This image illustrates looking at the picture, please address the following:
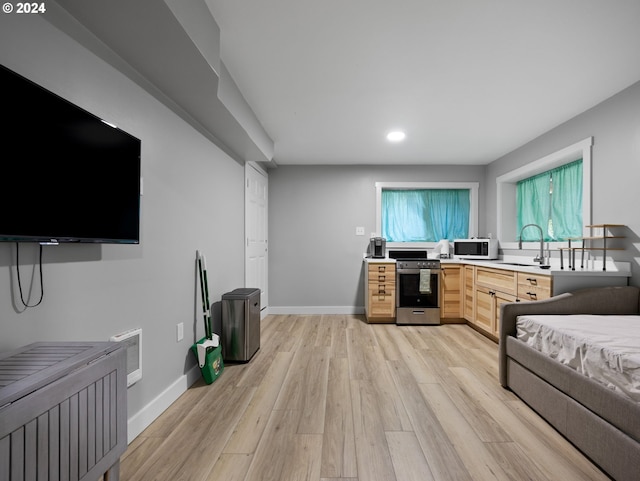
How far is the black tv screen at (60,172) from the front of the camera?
0.97m

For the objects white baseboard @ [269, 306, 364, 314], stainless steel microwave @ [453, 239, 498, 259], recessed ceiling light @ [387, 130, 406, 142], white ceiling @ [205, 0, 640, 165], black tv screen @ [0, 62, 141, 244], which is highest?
white ceiling @ [205, 0, 640, 165]

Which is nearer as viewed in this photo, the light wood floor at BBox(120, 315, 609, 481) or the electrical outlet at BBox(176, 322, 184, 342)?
the light wood floor at BBox(120, 315, 609, 481)

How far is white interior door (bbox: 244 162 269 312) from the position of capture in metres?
3.88

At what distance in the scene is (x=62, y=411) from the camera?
89 centimetres

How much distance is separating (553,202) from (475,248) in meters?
1.15

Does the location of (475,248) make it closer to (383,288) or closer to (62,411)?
(383,288)

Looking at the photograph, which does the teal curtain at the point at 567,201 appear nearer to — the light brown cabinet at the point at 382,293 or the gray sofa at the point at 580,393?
the gray sofa at the point at 580,393

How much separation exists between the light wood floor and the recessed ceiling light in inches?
98.9

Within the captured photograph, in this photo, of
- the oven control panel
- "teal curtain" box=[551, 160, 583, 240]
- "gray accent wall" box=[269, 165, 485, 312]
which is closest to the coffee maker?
"gray accent wall" box=[269, 165, 485, 312]

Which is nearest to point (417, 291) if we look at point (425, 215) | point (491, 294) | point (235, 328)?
point (491, 294)

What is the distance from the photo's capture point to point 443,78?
2.35 metres

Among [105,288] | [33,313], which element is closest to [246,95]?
[105,288]

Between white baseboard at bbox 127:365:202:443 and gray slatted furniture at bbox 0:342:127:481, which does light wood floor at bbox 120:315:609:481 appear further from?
gray slatted furniture at bbox 0:342:127:481

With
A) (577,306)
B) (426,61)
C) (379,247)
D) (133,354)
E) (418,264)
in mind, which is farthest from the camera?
(379,247)
